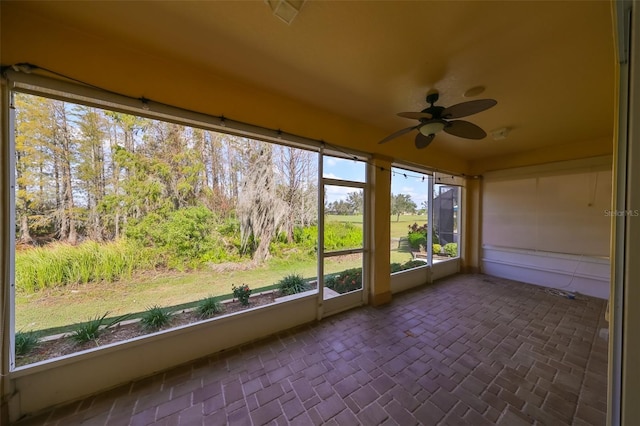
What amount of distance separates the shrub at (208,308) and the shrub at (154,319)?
30 cm

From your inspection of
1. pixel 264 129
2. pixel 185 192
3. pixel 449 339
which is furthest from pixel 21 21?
pixel 449 339

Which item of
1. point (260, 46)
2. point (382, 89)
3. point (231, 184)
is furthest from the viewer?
point (231, 184)

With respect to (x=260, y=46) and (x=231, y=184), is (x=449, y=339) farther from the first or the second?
(x=260, y=46)

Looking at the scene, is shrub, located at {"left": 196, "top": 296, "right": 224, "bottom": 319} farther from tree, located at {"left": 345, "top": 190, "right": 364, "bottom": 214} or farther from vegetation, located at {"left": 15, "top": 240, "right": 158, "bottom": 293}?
tree, located at {"left": 345, "top": 190, "right": 364, "bottom": 214}

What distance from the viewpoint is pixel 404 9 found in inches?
57.9

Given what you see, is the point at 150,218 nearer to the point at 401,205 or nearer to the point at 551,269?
the point at 401,205

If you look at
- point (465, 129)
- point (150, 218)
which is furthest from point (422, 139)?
point (150, 218)

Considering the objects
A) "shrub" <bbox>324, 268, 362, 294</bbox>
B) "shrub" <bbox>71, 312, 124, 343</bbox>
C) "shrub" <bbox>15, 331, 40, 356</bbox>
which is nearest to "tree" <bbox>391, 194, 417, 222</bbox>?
"shrub" <bbox>324, 268, 362, 294</bbox>

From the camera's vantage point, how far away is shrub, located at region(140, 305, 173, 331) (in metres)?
2.22

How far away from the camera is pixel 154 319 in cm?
224

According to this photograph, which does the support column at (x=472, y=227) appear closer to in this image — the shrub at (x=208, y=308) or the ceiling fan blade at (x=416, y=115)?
the ceiling fan blade at (x=416, y=115)

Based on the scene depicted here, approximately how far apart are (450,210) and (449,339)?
11.4 feet

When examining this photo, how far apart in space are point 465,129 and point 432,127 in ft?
1.21

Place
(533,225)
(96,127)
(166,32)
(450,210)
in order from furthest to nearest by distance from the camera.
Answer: (450,210) → (533,225) → (96,127) → (166,32)
